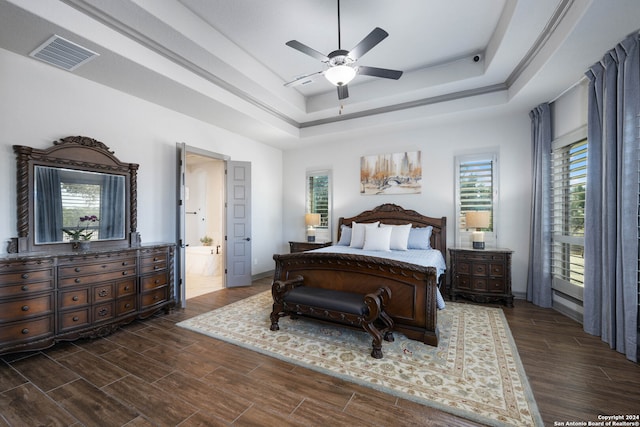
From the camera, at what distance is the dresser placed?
250 centimetres

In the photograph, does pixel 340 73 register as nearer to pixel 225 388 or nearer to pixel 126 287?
pixel 225 388

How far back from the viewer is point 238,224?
5.30 metres

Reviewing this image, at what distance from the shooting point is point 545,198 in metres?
4.05

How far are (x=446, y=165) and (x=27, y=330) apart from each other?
5957 millimetres

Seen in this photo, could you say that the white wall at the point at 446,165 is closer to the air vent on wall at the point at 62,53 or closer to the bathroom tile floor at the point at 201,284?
the bathroom tile floor at the point at 201,284

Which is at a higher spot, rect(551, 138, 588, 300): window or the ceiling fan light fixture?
the ceiling fan light fixture

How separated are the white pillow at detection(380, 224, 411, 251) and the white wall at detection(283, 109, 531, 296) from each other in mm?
835

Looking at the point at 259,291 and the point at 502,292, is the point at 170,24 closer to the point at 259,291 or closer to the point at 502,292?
the point at 259,291

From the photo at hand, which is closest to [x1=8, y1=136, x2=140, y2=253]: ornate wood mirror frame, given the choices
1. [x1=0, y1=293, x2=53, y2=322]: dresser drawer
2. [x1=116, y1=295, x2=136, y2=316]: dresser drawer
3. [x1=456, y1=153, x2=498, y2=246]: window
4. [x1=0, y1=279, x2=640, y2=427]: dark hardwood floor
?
[x1=0, y1=293, x2=53, y2=322]: dresser drawer

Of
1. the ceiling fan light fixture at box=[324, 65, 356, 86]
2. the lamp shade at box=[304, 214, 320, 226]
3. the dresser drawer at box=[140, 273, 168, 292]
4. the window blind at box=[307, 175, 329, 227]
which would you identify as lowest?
the dresser drawer at box=[140, 273, 168, 292]

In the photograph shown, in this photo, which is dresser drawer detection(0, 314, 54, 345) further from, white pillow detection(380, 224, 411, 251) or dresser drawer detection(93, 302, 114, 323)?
white pillow detection(380, 224, 411, 251)

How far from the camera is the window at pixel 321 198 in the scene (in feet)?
20.2

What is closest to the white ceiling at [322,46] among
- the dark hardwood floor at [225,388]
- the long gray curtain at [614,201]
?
the long gray curtain at [614,201]

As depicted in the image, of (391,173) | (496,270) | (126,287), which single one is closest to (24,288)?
(126,287)
